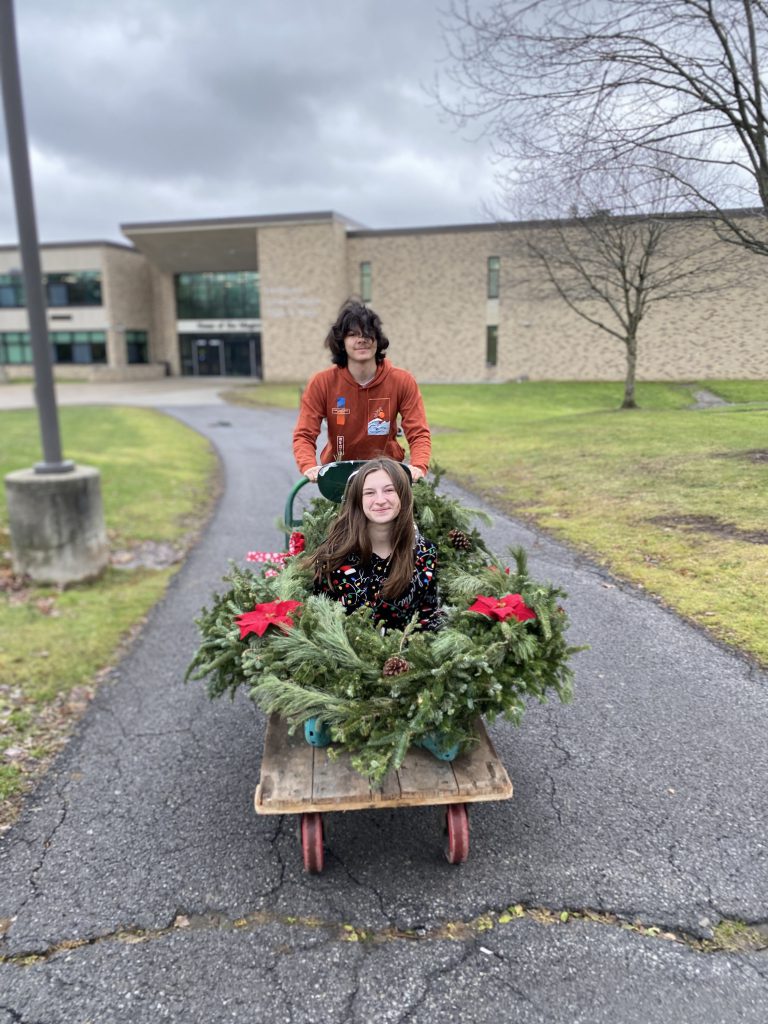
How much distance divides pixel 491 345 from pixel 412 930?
33.3 m

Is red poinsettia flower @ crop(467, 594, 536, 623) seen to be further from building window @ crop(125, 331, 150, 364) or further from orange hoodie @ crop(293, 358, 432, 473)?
building window @ crop(125, 331, 150, 364)

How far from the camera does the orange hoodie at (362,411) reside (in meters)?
3.87

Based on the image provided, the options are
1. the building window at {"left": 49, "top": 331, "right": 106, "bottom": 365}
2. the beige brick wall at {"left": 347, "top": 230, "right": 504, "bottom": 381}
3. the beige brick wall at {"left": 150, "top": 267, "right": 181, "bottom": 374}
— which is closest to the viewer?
the beige brick wall at {"left": 347, "top": 230, "right": 504, "bottom": 381}

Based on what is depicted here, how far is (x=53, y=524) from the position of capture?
248 inches

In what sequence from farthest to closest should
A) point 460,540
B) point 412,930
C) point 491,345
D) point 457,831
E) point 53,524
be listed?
point 491,345 → point 53,524 → point 460,540 → point 457,831 → point 412,930

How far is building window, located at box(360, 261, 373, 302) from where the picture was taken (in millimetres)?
36688

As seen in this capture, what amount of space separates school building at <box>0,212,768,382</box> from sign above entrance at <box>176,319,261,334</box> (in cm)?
7

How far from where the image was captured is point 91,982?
2148 mm

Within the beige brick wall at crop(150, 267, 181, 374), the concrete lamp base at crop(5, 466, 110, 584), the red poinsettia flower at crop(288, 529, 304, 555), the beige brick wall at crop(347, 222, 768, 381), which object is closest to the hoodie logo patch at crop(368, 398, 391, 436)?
the red poinsettia flower at crop(288, 529, 304, 555)

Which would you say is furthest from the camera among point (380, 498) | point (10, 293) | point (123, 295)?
point (10, 293)

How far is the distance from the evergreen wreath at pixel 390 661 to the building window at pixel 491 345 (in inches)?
1256

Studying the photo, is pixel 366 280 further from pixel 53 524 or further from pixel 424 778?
pixel 424 778

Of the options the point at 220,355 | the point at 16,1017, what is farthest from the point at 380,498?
the point at 220,355

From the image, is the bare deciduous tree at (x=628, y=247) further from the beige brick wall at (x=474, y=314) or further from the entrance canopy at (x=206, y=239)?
the entrance canopy at (x=206, y=239)
